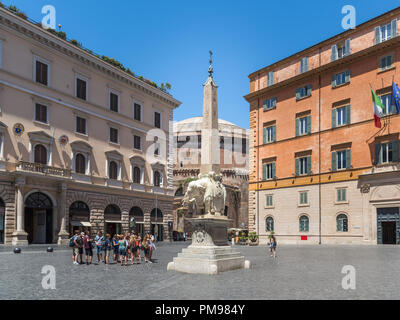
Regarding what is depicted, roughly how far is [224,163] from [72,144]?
46.9 meters

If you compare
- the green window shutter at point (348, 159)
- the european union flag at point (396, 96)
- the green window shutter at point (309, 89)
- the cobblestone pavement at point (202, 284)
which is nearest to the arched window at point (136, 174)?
the green window shutter at point (309, 89)

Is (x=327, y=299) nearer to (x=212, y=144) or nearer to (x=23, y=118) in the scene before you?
(x=212, y=144)

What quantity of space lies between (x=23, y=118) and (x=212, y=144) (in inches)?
822

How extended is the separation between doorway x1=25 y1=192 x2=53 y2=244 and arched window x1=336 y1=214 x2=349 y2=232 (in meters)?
23.0

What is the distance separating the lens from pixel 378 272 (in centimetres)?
1459

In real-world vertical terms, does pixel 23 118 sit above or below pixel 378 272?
above

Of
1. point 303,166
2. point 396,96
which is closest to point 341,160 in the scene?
point 303,166

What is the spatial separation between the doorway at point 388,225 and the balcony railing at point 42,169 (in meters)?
24.5

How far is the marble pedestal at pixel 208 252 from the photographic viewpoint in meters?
14.2

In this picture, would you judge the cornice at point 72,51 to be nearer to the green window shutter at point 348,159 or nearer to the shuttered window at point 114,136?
the shuttered window at point 114,136

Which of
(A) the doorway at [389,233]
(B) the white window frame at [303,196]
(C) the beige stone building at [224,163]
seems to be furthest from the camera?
(C) the beige stone building at [224,163]
